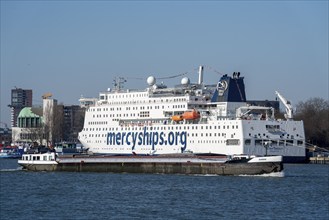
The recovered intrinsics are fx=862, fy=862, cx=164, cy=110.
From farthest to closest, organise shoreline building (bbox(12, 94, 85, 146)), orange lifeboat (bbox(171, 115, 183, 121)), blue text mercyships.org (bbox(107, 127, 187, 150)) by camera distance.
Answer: shoreline building (bbox(12, 94, 85, 146)) → orange lifeboat (bbox(171, 115, 183, 121)) → blue text mercyships.org (bbox(107, 127, 187, 150))

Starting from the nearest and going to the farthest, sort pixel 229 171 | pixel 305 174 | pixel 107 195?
pixel 107 195
pixel 229 171
pixel 305 174

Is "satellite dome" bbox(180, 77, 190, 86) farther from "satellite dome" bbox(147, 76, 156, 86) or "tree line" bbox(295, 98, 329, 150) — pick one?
"tree line" bbox(295, 98, 329, 150)

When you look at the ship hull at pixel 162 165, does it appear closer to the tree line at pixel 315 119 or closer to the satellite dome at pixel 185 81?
the satellite dome at pixel 185 81

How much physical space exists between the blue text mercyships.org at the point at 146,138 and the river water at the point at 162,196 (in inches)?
996

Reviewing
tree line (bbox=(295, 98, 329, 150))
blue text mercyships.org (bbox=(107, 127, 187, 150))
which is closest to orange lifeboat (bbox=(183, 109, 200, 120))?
blue text mercyships.org (bbox=(107, 127, 187, 150))

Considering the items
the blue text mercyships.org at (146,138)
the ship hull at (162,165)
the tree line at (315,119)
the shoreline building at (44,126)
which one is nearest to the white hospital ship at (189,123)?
the blue text mercyships.org at (146,138)

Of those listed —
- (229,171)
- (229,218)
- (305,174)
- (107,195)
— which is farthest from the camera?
(305,174)

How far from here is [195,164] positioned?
7200cm

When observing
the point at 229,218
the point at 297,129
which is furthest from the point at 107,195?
the point at 297,129

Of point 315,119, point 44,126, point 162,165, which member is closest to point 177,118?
point 162,165

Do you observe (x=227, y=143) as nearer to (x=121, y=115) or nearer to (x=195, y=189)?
(x=121, y=115)

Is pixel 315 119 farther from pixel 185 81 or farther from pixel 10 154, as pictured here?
pixel 10 154

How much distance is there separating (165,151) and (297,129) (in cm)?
1501

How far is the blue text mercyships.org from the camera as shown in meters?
97.8
